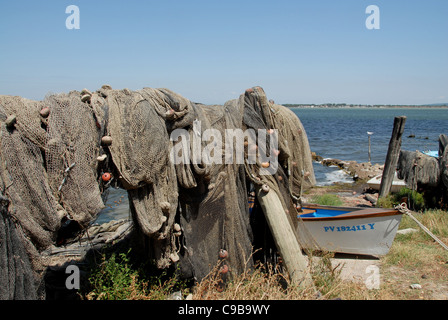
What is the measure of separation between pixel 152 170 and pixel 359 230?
16.2ft

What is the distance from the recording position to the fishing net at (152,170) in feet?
11.2

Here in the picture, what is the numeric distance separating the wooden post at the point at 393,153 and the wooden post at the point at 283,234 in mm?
7349

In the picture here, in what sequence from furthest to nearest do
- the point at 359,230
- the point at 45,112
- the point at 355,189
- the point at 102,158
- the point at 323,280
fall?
the point at 355,189
the point at 359,230
the point at 323,280
the point at 102,158
the point at 45,112

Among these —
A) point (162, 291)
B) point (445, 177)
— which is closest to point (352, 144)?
point (445, 177)

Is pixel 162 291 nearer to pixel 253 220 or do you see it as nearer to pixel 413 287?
pixel 253 220

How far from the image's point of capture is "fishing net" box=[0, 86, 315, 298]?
11.2ft

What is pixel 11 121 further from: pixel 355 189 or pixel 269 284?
pixel 355 189

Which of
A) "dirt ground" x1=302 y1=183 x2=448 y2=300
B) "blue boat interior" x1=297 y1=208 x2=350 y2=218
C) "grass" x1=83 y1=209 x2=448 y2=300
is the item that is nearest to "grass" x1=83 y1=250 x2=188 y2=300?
"grass" x1=83 y1=209 x2=448 y2=300

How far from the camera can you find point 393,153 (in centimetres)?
1123

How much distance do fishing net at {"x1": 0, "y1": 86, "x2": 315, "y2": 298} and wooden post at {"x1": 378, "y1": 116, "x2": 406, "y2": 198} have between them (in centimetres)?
662

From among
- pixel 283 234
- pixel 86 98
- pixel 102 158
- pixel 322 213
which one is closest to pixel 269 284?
pixel 283 234

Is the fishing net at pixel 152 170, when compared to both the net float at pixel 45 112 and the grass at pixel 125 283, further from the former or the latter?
the grass at pixel 125 283

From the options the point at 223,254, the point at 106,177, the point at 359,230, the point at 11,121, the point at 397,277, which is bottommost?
the point at 397,277

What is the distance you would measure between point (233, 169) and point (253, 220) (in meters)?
1.11
